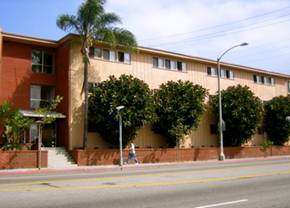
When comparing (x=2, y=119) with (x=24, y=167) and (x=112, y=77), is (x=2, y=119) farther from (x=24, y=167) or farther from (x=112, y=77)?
(x=112, y=77)

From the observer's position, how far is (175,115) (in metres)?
33.9

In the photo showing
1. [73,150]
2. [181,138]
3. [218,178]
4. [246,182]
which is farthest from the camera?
[181,138]

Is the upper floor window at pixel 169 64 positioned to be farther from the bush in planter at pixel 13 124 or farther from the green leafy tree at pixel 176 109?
the bush in planter at pixel 13 124

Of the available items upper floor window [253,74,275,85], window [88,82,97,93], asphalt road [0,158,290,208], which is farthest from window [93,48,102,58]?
upper floor window [253,74,275,85]

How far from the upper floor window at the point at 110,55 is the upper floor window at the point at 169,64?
10.1ft

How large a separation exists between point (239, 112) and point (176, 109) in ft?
25.2

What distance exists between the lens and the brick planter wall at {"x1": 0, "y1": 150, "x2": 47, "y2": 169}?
25397 millimetres

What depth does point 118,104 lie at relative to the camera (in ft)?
98.5

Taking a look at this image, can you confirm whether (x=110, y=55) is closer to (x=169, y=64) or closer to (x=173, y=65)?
(x=169, y=64)

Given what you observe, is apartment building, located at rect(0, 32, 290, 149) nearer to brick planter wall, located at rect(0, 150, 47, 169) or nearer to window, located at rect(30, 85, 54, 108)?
window, located at rect(30, 85, 54, 108)

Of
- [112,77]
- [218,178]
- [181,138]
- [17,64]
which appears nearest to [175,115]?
[181,138]

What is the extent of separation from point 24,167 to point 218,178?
46.9ft

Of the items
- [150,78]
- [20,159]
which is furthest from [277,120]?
[20,159]

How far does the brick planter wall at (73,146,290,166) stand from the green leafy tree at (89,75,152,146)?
5.80 feet
